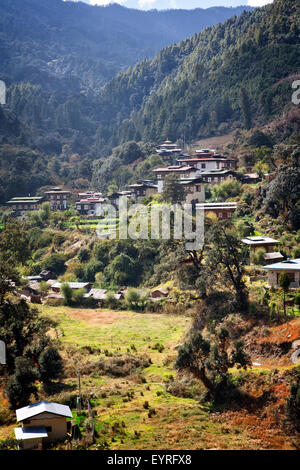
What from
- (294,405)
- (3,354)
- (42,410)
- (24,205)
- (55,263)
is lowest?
(42,410)

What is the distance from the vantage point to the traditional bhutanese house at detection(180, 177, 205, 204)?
63.2 meters

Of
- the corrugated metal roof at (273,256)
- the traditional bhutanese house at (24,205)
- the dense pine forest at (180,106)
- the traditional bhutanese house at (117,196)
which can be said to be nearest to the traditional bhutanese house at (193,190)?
the traditional bhutanese house at (117,196)

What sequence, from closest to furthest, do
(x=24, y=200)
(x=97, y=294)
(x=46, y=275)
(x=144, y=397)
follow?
(x=144, y=397) < (x=97, y=294) < (x=46, y=275) < (x=24, y=200)

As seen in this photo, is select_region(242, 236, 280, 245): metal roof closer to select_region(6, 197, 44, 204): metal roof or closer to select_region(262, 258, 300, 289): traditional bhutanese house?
select_region(262, 258, 300, 289): traditional bhutanese house

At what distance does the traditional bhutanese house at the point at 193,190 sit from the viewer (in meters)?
63.2

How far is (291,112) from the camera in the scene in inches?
3457

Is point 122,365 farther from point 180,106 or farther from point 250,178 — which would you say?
point 180,106

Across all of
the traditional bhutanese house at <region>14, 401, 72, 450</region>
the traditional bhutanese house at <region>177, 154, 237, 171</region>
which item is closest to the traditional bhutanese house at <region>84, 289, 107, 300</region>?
the traditional bhutanese house at <region>14, 401, 72, 450</region>

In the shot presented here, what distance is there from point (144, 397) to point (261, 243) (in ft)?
67.9

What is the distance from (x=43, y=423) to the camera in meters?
21.1

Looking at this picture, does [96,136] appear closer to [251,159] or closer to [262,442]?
[251,159]

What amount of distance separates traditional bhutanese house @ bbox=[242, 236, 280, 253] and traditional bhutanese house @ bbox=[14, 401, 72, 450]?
2487 centimetres

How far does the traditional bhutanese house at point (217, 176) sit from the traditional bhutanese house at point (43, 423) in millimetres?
50980

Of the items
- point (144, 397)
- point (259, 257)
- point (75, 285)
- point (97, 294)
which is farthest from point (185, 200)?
point (144, 397)
